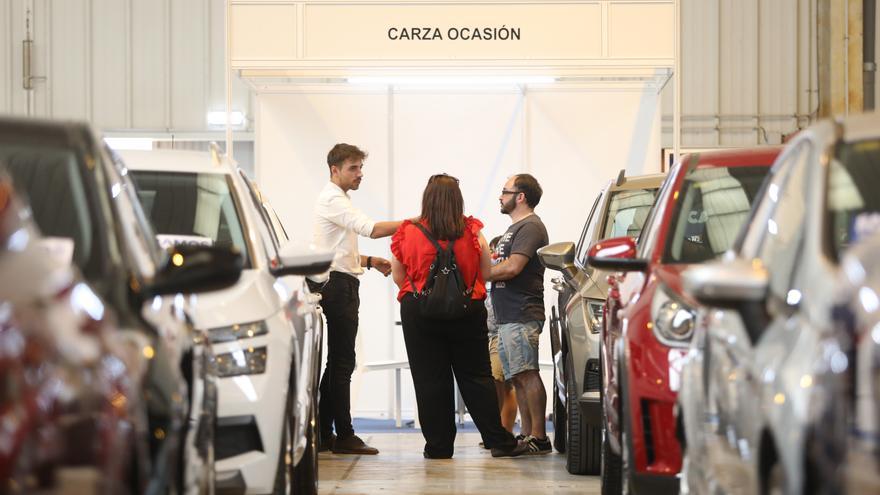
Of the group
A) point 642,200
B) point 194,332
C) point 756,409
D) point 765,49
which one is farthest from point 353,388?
point 765,49

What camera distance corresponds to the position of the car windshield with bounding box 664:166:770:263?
6984mm

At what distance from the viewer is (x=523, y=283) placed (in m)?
11.1

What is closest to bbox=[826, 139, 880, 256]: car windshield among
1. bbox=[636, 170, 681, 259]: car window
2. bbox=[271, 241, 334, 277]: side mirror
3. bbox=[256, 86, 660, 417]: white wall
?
bbox=[636, 170, 681, 259]: car window

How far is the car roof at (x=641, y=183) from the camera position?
403 inches

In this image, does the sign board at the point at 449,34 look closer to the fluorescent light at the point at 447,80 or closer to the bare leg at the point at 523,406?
the fluorescent light at the point at 447,80

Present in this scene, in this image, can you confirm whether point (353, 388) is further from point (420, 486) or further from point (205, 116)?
point (205, 116)

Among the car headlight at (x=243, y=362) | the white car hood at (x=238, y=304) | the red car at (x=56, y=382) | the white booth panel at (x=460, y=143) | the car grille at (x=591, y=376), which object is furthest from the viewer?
the white booth panel at (x=460, y=143)

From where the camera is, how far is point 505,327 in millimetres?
11086

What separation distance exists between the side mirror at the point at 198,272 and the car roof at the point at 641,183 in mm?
6176

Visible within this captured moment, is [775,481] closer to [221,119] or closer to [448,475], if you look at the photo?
[448,475]

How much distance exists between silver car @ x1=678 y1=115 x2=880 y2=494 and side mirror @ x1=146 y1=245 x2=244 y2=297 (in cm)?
125

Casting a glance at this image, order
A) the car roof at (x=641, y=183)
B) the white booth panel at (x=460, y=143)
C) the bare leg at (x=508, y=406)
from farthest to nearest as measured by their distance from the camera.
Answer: the white booth panel at (x=460, y=143), the bare leg at (x=508, y=406), the car roof at (x=641, y=183)

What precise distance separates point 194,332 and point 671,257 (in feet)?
8.30

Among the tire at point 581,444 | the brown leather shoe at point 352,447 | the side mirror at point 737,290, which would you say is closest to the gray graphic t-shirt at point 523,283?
the brown leather shoe at point 352,447
